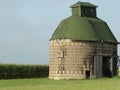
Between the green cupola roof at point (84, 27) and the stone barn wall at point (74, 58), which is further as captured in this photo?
the green cupola roof at point (84, 27)

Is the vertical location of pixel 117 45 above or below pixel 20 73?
above

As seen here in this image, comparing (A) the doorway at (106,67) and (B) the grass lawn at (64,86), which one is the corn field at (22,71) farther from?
(B) the grass lawn at (64,86)

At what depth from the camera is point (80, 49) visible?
219ft

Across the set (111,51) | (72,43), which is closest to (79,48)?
(72,43)

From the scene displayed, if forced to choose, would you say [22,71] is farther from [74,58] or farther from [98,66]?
[98,66]

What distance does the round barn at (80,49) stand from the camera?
66938mm

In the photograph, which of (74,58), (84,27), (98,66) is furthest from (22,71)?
(84,27)

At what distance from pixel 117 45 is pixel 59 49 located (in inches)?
420

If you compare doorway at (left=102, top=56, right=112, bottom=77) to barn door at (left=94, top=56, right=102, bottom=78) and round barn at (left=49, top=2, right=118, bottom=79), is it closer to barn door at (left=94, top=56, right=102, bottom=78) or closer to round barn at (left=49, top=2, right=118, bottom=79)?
round barn at (left=49, top=2, right=118, bottom=79)

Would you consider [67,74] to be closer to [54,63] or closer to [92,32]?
[54,63]

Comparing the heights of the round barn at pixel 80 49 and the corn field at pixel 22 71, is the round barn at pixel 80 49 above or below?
above

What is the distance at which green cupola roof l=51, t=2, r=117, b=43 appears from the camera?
221ft

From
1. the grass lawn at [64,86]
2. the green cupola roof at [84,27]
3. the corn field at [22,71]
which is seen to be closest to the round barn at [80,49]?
the green cupola roof at [84,27]

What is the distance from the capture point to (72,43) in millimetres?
66875
